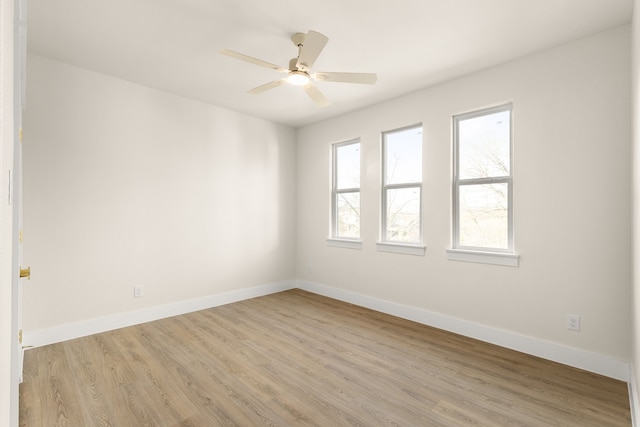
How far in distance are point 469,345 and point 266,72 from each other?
3384 mm

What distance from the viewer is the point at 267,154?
16.5 feet

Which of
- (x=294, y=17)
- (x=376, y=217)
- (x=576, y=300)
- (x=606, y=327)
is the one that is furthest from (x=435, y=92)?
(x=606, y=327)

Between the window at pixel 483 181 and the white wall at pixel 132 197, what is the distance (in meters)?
2.80

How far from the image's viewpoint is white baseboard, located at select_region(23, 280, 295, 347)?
10.0ft

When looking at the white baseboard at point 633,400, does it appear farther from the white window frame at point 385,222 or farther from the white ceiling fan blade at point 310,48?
the white ceiling fan blade at point 310,48

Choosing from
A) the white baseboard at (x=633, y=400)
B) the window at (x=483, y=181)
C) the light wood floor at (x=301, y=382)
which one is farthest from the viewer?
the window at (x=483, y=181)

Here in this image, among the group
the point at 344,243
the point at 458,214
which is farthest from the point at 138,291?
the point at 458,214

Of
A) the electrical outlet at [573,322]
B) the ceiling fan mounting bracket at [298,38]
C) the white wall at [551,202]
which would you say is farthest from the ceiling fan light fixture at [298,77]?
the electrical outlet at [573,322]

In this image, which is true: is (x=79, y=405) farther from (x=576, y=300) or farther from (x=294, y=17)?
(x=576, y=300)

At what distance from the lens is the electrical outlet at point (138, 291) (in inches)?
144

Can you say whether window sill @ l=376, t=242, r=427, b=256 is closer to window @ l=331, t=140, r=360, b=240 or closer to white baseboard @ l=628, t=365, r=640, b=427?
window @ l=331, t=140, r=360, b=240

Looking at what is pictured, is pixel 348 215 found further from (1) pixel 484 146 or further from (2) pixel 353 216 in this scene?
(1) pixel 484 146

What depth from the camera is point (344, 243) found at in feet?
15.3

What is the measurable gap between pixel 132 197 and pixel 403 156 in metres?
3.25
